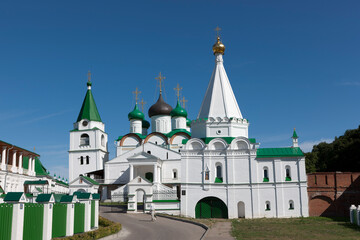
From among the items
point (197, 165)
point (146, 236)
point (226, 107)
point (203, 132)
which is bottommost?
point (146, 236)

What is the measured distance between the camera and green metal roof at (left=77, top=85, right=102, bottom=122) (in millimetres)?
42781

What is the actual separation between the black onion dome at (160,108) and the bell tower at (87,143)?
19.6 feet

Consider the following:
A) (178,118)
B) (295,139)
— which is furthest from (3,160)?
(178,118)

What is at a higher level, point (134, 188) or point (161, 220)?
point (134, 188)

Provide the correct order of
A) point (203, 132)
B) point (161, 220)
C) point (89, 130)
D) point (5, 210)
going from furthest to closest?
1. point (89, 130)
2. point (203, 132)
3. point (161, 220)
4. point (5, 210)

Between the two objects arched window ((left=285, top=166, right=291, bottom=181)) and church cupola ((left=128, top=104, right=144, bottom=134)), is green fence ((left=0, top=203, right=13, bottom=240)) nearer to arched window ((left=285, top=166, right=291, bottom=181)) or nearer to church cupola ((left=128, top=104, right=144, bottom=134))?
arched window ((left=285, top=166, right=291, bottom=181))

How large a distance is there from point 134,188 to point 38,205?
15146mm

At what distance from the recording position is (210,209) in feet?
81.5

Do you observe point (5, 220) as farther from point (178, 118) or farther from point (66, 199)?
point (178, 118)

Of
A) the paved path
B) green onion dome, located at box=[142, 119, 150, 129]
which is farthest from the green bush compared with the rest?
green onion dome, located at box=[142, 119, 150, 129]

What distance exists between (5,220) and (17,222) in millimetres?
384

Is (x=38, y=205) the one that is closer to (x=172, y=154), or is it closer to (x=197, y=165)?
(x=197, y=165)

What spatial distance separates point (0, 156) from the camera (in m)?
24.8

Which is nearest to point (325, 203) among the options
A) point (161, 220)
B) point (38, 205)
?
point (161, 220)
